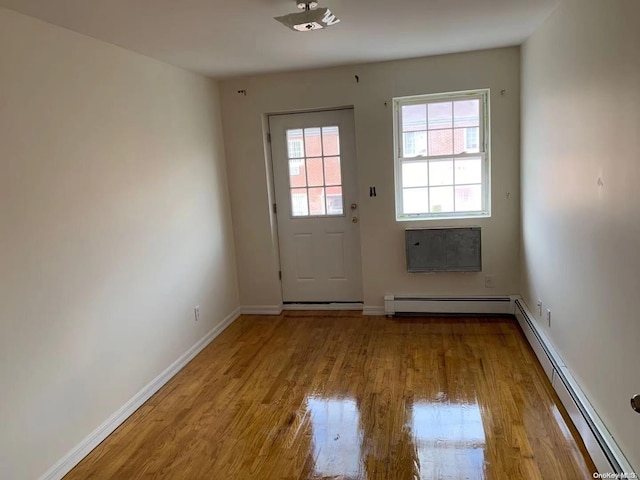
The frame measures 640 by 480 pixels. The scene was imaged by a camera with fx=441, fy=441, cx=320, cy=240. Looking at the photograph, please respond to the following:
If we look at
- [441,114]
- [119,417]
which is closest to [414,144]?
[441,114]

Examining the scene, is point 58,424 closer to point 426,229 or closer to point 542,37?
point 426,229

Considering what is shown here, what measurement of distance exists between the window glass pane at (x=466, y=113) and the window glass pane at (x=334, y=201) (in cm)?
127

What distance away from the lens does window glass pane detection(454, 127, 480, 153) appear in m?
4.02

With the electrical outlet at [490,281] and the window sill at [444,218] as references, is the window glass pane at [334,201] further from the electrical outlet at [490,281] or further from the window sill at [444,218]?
the electrical outlet at [490,281]

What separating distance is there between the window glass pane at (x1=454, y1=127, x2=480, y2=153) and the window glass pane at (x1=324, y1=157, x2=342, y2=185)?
44.6 inches

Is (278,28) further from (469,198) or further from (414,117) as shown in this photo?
(469,198)

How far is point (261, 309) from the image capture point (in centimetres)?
464

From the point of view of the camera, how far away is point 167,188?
3.42 metres

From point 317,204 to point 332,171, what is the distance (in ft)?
1.21

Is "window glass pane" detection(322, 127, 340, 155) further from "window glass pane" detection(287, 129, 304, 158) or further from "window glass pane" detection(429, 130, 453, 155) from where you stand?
"window glass pane" detection(429, 130, 453, 155)

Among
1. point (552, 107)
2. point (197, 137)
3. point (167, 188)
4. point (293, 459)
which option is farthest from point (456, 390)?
point (197, 137)

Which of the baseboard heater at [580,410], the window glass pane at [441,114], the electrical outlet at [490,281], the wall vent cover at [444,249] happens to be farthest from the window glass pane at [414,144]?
the baseboard heater at [580,410]

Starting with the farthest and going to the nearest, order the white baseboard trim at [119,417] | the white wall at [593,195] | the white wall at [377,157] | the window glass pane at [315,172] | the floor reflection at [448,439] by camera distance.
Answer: the window glass pane at [315,172] < the white wall at [377,157] < the white baseboard trim at [119,417] < the floor reflection at [448,439] < the white wall at [593,195]

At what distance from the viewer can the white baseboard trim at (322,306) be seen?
180 inches
